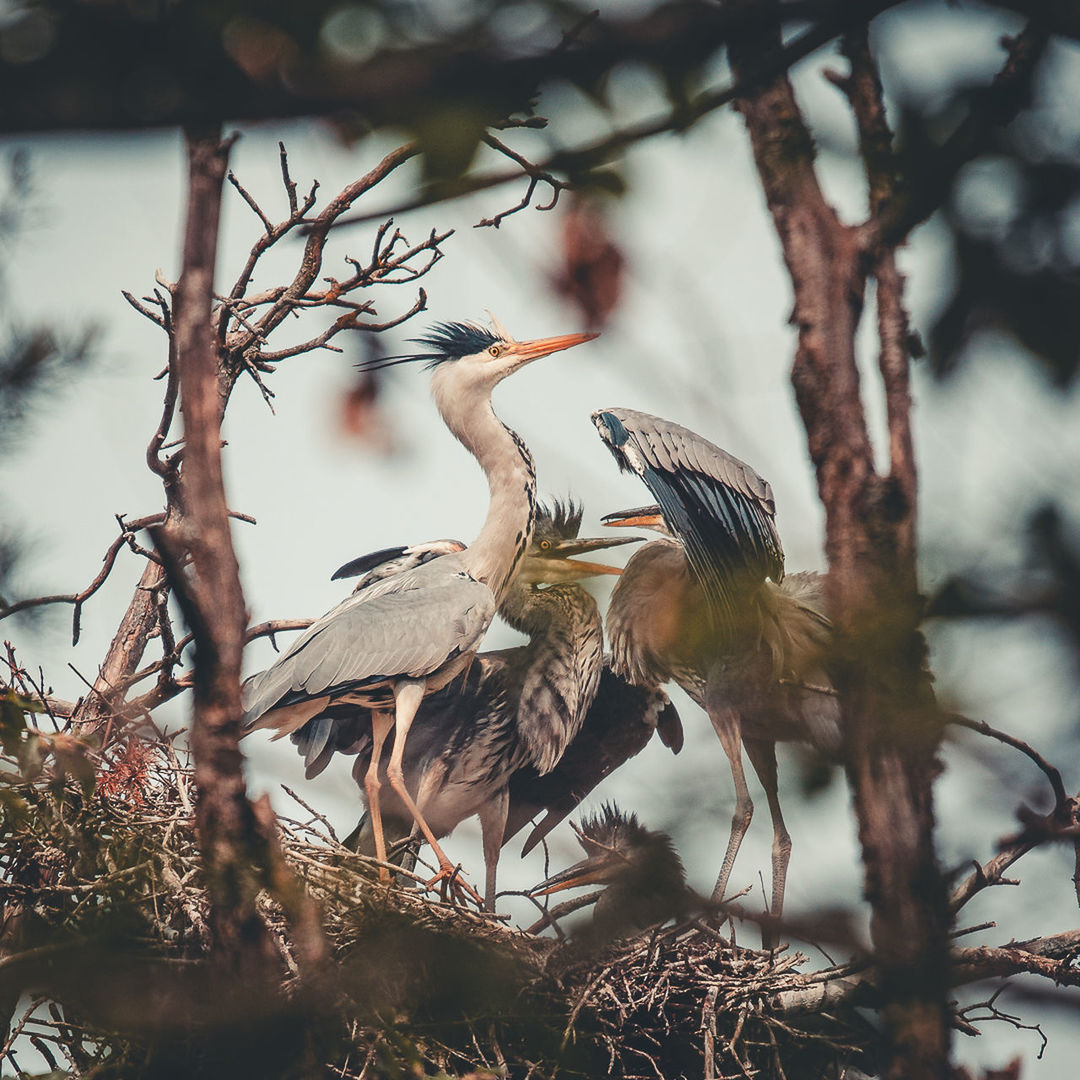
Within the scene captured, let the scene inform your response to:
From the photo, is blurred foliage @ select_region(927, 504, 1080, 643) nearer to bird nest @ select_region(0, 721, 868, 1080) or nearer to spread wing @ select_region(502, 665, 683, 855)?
bird nest @ select_region(0, 721, 868, 1080)

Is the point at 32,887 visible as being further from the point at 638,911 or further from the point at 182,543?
the point at 638,911

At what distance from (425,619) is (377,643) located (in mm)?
188

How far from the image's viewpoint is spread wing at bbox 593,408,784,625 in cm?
386

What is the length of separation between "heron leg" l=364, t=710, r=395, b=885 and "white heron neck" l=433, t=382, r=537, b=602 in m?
0.61

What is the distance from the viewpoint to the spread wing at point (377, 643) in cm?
398

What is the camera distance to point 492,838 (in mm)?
4723

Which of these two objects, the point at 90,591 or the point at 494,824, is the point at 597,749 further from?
the point at 90,591

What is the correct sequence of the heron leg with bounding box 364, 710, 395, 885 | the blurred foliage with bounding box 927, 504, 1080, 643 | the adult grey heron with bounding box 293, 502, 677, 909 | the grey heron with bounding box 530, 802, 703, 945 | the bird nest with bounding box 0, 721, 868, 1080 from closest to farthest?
the blurred foliage with bounding box 927, 504, 1080, 643 < the grey heron with bounding box 530, 802, 703, 945 < the bird nest with bounding box 0, 721, 868, 1080 < the heron leg with bounding box 364, 710, 395, 885 < the adult grey heron with bounding box 293, 502, 677, 909

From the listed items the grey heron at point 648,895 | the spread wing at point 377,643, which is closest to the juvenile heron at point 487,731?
the spread wing at point 377,643

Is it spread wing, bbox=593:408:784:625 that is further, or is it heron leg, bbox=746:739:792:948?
spread wing, bbox=593:408:784:625

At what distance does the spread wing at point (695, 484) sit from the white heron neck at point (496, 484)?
667 mm

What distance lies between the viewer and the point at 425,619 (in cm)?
419

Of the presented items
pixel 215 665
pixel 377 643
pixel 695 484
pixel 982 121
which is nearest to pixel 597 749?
pixel 377 643

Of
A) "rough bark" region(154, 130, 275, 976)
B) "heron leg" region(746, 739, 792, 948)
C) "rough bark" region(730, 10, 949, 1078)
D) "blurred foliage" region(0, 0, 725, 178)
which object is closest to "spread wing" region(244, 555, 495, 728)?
"heron leg" region(746, 739, 792, 948)
